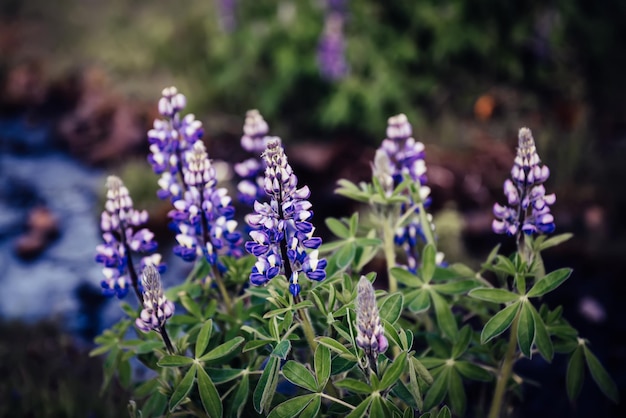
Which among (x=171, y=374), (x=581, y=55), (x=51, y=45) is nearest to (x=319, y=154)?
(x=581, y=55)

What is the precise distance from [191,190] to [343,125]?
141 inches

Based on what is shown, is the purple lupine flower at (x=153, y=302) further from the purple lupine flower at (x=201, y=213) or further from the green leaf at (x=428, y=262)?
the green leaf at (x=428, y=262)

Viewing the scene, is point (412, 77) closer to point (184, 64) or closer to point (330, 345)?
point (184, 64)

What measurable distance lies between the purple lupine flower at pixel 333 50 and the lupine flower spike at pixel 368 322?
3648 millimetres

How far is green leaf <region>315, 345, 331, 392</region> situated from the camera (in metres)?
1.80

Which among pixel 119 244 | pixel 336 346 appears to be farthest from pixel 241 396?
pixel 119 244

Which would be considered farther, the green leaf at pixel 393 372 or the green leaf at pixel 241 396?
the green leaf at pixel 241 396

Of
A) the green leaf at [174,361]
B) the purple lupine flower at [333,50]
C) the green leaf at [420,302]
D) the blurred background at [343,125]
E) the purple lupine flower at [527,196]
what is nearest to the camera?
the green leaf at [174,361]

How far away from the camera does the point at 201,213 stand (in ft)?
6.87

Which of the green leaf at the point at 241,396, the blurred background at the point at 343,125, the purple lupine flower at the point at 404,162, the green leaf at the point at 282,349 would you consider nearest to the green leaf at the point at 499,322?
the purple lupine flower at the point at 404,162

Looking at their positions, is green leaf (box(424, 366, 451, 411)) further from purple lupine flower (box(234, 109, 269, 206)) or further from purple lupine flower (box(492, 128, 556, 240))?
purple lupine flower (box(234, 109, 269, 206))

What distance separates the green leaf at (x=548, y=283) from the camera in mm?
1981

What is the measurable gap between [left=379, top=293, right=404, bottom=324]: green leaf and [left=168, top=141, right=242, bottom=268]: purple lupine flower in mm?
536

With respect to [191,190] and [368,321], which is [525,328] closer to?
[368,321]
